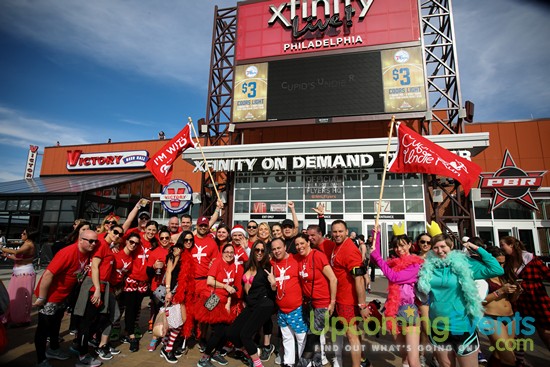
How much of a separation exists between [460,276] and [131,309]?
4794 mm

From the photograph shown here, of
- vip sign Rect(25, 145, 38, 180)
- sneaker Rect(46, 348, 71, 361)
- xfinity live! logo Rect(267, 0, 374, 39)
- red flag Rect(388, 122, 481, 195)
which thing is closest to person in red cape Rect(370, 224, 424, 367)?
red flag Rect(388, 122, 481, 195)

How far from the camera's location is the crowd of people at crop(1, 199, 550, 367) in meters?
3.34

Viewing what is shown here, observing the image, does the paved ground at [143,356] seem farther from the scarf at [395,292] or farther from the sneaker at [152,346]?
the scarf at [395,292]

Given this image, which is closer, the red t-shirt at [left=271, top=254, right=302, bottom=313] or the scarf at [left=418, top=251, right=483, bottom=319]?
the scarf at [left=418, top=251, right=483, bottom=319]

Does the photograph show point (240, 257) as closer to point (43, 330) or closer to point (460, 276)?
point (43, 330)

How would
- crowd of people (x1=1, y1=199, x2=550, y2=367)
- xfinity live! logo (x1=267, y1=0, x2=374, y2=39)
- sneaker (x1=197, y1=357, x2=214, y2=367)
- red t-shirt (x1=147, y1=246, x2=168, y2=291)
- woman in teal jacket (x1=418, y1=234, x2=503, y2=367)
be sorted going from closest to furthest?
woman in teal jacket (x1=418, y1=234, x2=503, y2=367) → crowd of people (x1=1, y1=199, x2=550, y2=367) → sneaker (x1=197, y1=357, x2=214, y2=367) → red t-shirt (x1=147, y1=246, x2=168, y2=291) → xfinity live! logo (x1=267, y1=0, x2=374, y2=39)

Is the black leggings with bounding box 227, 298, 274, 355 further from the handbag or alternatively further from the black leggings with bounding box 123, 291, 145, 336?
the black leggings with bounding box 123, 291, 145, 336

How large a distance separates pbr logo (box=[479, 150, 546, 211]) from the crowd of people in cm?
1255

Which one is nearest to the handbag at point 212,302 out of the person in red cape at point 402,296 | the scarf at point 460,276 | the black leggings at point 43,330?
the black leggings at point 43,330

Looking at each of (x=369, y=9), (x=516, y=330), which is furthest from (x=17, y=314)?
(x=369, y=9)

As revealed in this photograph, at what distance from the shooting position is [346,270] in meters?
Result: 3.94

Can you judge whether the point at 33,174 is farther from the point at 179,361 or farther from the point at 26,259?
the point at 179,361

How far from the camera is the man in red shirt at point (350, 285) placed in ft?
12.1

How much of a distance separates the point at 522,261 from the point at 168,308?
17.6 ft
